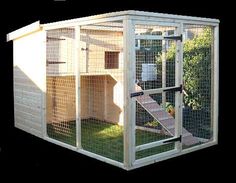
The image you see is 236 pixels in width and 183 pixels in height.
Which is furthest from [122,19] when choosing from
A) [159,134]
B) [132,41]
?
[159,134]

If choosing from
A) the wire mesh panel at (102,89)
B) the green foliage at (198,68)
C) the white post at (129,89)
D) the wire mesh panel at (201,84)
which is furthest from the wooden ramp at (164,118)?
the white post at (129,89)

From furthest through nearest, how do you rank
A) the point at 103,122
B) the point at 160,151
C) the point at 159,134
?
the point at 103,122 < the point at 159,134 < the point at 160,151

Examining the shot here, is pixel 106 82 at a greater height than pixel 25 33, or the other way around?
pixel 25 33

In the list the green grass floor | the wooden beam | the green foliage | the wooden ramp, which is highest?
the wooden beam

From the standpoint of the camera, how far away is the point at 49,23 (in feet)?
22.4

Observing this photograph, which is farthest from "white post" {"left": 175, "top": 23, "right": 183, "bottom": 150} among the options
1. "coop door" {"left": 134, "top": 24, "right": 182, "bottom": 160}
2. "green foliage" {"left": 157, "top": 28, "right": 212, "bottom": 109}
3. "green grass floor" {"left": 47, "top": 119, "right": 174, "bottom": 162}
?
"green foliage" {"left": 157, "top": 28, "right": 212, "bottom": 109}

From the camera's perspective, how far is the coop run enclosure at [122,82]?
561 centimetres

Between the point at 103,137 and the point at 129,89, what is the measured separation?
223 cm

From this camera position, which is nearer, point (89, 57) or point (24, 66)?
point (89, 57)

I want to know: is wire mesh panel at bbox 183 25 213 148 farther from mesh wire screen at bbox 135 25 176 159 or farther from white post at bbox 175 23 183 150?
white post at bbox 175 23 183 150

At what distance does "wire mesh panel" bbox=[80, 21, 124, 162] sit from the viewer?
6734 millimetres

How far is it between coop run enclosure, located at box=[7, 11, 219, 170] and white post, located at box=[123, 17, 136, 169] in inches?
0.5

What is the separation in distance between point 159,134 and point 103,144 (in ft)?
4.03

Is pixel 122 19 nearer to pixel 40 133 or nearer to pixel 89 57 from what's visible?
pixel 89 57
